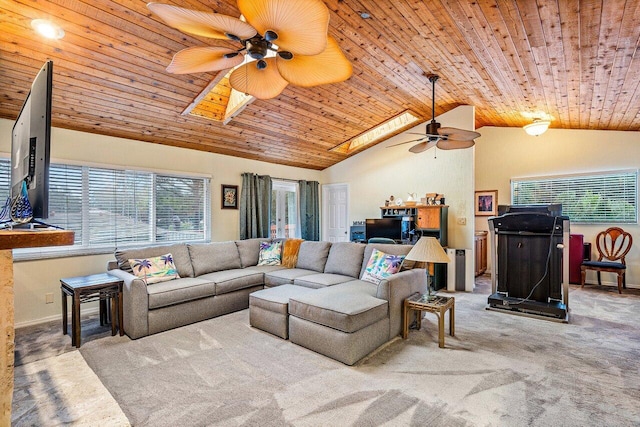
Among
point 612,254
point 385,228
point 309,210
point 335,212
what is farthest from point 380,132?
point 612,254

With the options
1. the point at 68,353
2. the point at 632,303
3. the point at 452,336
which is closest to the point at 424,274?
the point at 452,336

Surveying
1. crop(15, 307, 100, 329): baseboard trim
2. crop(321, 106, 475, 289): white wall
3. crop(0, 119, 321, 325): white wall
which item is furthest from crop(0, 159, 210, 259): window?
crop(321, 106, 475, 289): white wall

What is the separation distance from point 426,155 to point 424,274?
2.99 m

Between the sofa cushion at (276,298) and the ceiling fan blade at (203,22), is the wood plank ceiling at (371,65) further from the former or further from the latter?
the sofa cushion at (276,298)

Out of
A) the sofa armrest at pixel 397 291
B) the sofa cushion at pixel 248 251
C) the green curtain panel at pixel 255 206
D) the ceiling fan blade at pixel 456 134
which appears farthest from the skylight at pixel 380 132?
the sofa armrest at pixel 397 291

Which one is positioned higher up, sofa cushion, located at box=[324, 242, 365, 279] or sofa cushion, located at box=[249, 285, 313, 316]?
sofa cushion, located at box=[324, 242, 365, 279]

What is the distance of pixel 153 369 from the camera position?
270 cm

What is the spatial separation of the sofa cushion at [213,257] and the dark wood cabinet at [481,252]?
4.68 metres

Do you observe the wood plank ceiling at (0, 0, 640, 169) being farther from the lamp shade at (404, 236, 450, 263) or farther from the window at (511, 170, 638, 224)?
the lamp shade at (404, 236, 450, 263)

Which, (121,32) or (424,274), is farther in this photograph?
(424,274)

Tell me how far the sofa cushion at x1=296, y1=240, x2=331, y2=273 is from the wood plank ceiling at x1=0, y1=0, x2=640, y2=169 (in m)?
1.99

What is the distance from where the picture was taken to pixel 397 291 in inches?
129

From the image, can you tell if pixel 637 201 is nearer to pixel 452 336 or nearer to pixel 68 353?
pixel 452 336

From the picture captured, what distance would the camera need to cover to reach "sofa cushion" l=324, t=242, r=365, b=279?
4.25m
